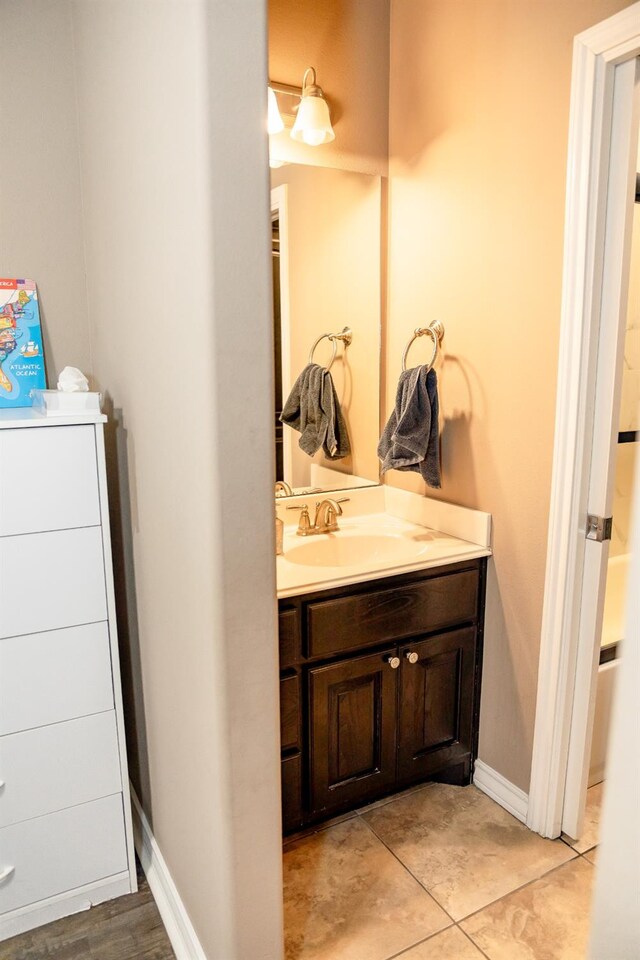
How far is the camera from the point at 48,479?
1.46 m

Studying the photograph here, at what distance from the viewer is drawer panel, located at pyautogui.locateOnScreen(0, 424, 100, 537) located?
1425 millimetres

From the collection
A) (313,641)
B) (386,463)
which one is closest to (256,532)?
(313,641)

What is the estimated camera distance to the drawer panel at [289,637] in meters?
1.71

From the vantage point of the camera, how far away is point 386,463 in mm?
2094

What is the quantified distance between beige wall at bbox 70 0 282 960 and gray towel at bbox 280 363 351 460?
2.53 feet

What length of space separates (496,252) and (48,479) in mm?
1362

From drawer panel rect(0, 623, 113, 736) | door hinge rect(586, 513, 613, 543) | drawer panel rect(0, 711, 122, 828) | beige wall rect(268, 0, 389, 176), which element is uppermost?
beige wall rect(268, 0, 389, 176)

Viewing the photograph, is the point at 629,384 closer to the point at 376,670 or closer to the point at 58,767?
the point at 376,670

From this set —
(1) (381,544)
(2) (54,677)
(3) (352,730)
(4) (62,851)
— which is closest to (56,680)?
(2) (54,677)

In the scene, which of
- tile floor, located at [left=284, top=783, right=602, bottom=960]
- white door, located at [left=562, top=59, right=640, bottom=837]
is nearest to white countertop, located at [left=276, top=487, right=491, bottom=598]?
white door, located at [left=562, top=59, right=640, bottom=837]

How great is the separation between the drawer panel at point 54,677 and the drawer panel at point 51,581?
1.4 inches

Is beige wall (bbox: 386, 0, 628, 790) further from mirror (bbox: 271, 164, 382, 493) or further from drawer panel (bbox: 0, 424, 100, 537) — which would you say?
drawer panel (bbox: 0, 424, 100, 537)

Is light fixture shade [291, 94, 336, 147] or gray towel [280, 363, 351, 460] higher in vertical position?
light fixture shade [291, 94, 336, 147]

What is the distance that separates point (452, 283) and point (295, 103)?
0.77 meters
